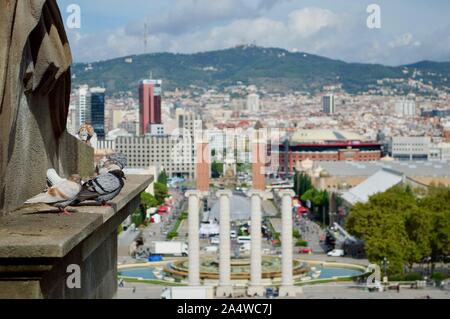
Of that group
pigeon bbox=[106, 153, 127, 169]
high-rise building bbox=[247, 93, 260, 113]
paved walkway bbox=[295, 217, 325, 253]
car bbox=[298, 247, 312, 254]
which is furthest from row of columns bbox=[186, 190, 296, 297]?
high-rise building bbox=[247, 93, 260, 113]

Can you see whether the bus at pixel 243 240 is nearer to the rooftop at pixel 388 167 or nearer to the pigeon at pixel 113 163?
the rooftop at pixel 388 167

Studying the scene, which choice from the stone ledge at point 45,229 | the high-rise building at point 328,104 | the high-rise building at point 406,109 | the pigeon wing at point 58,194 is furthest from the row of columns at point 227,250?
the high-rise building at point 328,104

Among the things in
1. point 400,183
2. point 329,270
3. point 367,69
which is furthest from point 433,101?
point 329,270

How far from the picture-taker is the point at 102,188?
285 cm

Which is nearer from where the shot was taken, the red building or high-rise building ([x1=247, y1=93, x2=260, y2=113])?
the red building

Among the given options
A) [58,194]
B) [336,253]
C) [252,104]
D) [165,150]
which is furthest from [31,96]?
[252,104]

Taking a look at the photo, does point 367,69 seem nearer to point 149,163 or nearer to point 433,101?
point 433,101

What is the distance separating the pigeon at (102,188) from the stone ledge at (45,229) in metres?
0.03

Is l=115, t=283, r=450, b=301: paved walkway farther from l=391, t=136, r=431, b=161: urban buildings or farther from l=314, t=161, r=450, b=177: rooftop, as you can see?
l=391, t=136, r=431, b=161: urban buildings

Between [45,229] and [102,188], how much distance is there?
0.57 metres

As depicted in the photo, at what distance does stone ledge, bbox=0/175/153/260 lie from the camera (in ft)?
6.73

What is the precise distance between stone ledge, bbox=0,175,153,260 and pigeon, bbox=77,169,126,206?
29mm

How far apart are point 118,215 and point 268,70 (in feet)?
640

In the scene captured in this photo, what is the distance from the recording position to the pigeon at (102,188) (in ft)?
9.20
